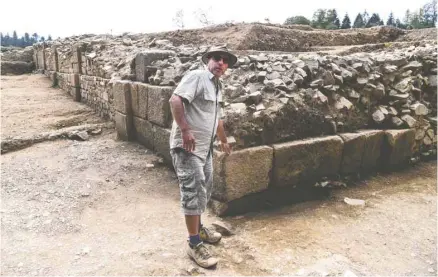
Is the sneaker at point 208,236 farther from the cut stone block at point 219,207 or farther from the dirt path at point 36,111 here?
the dirt path at point 36,111

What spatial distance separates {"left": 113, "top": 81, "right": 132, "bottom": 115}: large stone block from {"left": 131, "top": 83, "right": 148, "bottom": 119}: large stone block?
0.10m

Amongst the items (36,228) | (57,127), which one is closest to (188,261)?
(36,228)

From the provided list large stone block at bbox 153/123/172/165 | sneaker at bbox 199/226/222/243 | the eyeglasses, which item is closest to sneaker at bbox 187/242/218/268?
sneaker at bbox 199/226/222/243

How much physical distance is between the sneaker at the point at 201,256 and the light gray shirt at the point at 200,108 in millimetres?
743

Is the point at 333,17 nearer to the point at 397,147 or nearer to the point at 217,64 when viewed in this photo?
the point at 397,147

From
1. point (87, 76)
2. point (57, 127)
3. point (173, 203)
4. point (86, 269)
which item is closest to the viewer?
point (86, 269)

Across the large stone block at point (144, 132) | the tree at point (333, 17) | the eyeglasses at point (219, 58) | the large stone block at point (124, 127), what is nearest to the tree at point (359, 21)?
the tree at point (333, 17)

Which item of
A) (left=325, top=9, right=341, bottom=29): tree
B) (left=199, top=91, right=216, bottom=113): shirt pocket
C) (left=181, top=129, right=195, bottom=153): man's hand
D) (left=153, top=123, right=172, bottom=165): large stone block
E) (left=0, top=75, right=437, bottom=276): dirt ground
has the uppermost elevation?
(left=325, top=9, right=341, bottom=29): tree

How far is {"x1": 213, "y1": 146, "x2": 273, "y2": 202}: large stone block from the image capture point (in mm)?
3600

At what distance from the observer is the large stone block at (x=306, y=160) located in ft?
12.9

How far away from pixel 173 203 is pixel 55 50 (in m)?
10.5

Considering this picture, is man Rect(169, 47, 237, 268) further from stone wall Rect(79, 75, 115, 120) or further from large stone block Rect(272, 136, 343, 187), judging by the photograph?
stone wall Rect(79, 75, 115, 120)

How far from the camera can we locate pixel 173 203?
404 centimetres

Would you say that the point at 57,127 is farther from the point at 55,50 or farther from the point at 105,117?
the point at 55,50
